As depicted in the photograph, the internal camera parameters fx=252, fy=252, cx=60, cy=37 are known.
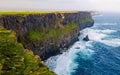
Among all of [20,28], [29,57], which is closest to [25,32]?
[20,28]

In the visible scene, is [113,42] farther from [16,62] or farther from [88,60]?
[16,62]

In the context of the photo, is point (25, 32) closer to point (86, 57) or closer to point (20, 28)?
point (20, 28)

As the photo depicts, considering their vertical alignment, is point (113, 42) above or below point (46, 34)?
below

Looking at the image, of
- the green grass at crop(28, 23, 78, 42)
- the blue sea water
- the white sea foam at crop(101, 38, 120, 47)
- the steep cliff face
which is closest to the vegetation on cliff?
the steep cliff face

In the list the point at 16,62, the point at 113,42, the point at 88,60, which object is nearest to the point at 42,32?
the point at 88,60

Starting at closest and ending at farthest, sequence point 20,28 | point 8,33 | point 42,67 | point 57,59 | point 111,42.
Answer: point 42,67
point 8,33
point 20,28
point 57,59
point 111,42

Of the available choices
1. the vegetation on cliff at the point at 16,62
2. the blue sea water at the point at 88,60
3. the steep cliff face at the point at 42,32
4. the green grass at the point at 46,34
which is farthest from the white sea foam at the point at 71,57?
the vegetation on cliff at the point at 16,62
